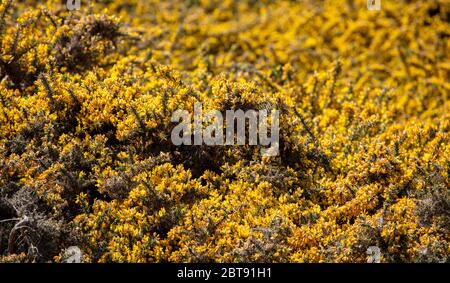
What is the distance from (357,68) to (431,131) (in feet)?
8.21

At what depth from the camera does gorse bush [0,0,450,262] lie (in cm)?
422

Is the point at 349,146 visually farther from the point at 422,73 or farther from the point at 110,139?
the point at 422,73

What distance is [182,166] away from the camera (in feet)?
15.3

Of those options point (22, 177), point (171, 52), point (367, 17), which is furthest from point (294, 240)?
point (367, 17)

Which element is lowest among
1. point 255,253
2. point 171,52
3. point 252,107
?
point 255,253

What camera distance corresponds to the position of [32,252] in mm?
4047

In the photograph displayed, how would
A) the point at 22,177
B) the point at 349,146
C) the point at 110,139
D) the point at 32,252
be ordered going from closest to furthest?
1. the point at 32,252
2. the point at 22,177
3. the point at 110,139
4. the point at 349,146

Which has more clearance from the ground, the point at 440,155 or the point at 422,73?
the point at 422,73

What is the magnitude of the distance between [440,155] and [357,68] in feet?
9.74

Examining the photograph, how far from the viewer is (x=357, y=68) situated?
8.00 m

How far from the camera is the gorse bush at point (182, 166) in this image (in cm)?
422

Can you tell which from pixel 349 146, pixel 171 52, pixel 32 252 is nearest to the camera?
pixel 32 252

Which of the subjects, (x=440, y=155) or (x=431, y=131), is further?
(x=431, y=131)

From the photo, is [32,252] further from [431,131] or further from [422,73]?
[422,73]
